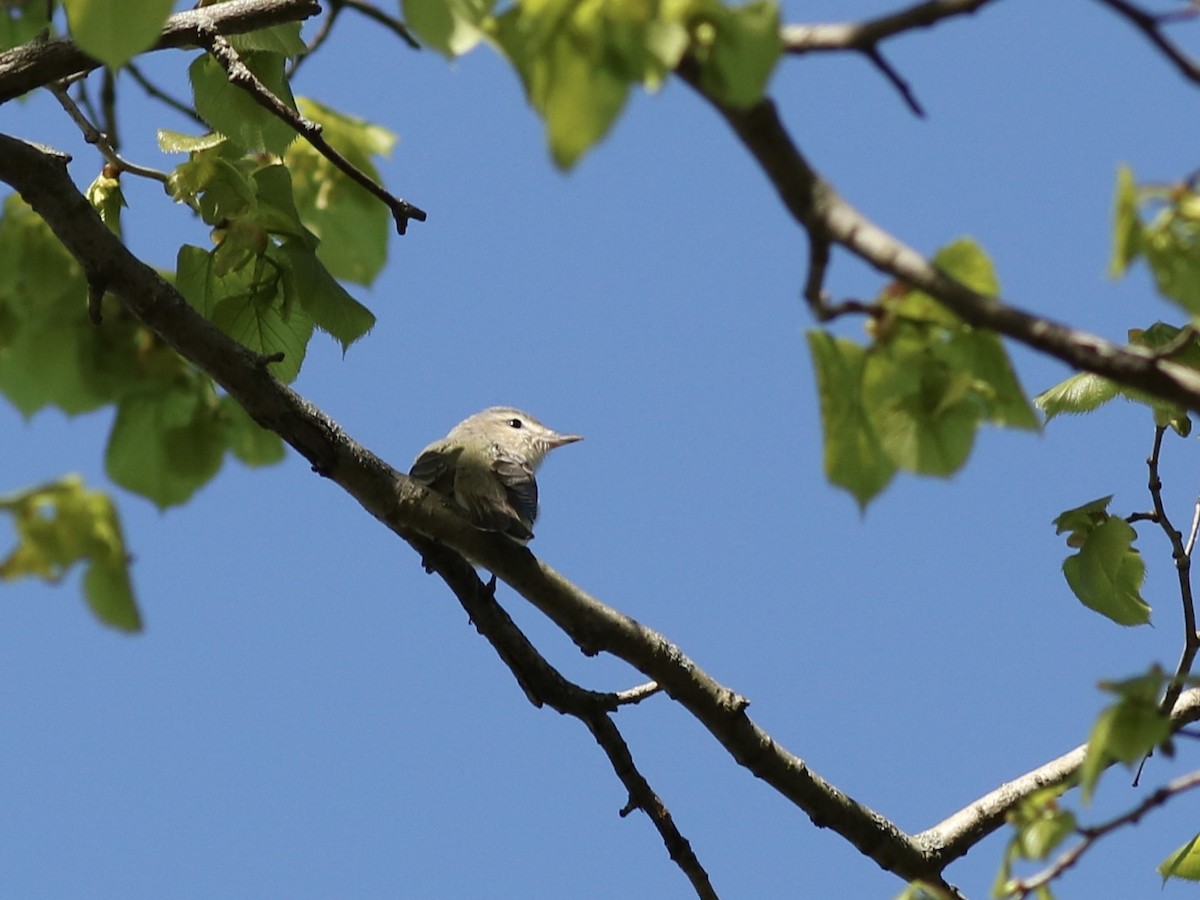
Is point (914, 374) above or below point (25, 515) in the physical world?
below

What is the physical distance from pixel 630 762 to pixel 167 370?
1585 millimetres

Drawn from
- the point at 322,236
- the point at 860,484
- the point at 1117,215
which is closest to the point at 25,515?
the point at 860,484

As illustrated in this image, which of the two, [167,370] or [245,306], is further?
[245,306]

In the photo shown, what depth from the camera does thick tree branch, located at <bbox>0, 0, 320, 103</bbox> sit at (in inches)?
131

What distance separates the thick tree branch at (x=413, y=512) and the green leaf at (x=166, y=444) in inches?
4.6

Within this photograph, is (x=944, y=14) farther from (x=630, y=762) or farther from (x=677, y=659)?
(x=630, y=762)

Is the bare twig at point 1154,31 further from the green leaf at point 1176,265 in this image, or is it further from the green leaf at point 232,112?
the green leaf at point 232,112

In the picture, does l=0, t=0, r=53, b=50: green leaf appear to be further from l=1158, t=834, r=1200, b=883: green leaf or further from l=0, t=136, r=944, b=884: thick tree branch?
l=1158, t=834, r=1200, b=883: green leaf

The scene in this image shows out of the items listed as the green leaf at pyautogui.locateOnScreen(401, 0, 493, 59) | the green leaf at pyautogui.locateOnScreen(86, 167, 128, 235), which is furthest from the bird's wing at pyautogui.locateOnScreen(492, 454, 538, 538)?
the green leaf at pyautogui.locateOnScreen(401, 0, 493, 59)

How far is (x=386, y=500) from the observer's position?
3.23 meters

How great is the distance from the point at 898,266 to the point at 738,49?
0.37 m

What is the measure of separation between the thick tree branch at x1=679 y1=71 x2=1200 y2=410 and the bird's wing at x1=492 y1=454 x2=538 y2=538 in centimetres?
248

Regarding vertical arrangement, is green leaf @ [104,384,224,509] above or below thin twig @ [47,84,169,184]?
below

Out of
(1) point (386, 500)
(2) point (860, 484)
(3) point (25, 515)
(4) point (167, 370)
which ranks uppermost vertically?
(4) point (167, 370)
